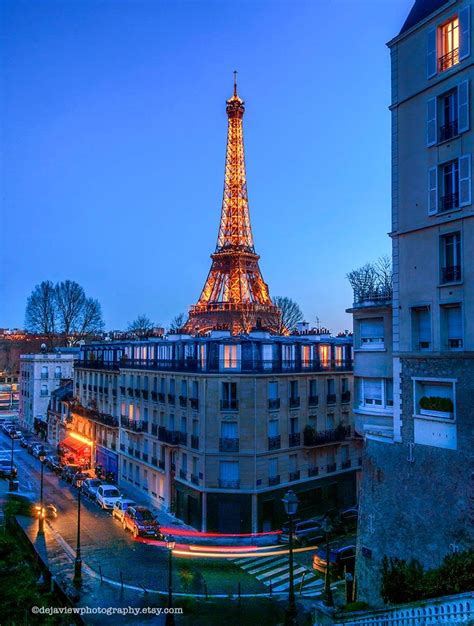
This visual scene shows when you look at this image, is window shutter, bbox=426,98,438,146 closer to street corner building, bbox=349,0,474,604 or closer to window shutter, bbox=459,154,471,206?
street corner building, bbox=349,0,474,604

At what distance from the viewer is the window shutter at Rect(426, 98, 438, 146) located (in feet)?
61.2

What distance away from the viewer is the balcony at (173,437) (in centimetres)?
3438

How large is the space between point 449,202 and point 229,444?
19.3m

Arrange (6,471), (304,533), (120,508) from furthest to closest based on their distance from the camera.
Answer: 1. (6,471)
2. (120,508)
3. (304,533)

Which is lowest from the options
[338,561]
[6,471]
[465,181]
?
[6,471]

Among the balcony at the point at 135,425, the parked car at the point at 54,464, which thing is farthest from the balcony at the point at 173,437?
the parked car at the point at 54,464

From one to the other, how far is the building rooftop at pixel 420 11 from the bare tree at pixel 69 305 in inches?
2912

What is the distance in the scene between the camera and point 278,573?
85.4ft

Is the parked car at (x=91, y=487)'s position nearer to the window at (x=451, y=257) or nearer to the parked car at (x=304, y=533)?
the parked car at (x=304, y=533)

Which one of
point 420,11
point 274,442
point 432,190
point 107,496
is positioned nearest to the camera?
point 432,190

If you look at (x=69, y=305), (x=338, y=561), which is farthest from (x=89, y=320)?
(x=338, y=561)

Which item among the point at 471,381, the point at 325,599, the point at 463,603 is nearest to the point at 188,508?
the point at 325,599

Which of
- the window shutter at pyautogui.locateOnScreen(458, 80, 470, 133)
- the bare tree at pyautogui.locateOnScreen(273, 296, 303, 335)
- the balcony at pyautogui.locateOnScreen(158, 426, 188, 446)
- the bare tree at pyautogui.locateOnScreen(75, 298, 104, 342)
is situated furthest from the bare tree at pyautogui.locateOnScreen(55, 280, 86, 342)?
the window shutter at pyautogui.locateOnScreen(458, 80, 470, 133)

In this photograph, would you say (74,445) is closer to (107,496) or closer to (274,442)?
(107,496)
